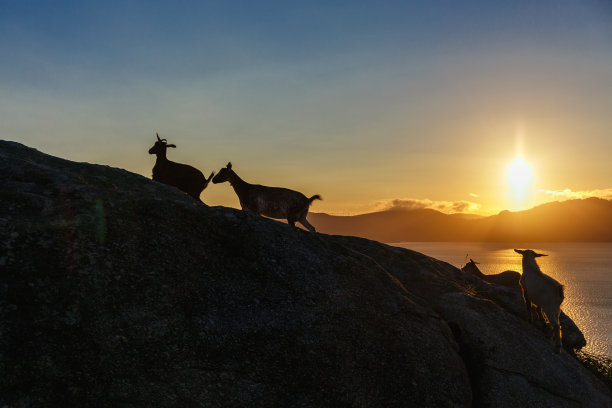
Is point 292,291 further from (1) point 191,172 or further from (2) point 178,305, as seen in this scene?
(1) point 191,172

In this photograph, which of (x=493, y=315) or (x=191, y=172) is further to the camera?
(x=191, y=172)

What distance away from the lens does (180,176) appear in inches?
875

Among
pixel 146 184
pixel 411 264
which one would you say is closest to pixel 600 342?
pixel 411 264

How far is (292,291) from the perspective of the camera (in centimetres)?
Result: 945

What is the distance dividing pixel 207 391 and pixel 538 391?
808 centimetres

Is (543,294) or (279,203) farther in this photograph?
(279,203)

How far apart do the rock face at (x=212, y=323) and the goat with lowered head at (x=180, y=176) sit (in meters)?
11.1

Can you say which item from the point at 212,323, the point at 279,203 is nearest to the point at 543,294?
the point at 279,203

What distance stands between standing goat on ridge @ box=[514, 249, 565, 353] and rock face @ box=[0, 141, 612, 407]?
132cm

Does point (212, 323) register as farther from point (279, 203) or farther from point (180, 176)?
point (180, 176)

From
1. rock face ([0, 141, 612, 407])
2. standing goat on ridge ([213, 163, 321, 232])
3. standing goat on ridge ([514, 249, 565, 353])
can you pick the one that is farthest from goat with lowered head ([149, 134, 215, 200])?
standing goat on ridge ([514, 249, 565, 353])

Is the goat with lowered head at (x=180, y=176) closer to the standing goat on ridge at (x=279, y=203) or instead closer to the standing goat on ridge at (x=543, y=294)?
the standing goat on ridge at (x=279, y=203)

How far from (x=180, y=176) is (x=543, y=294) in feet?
53.7

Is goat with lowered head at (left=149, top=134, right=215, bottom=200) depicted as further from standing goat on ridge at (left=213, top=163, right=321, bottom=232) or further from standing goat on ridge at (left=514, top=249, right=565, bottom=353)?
standing goat on ridge at (left=514, top=249, right=565, bottom=353)
